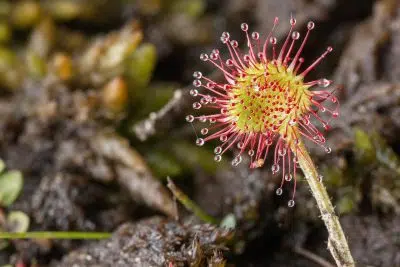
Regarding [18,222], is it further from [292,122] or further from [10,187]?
[292,122]

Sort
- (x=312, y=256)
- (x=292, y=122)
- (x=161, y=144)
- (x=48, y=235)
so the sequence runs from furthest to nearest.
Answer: (x=161, y=144) → (x=312, y=256) → (x=48, y=235) → (x=292, y=122)

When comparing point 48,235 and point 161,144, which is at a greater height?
point 161,144

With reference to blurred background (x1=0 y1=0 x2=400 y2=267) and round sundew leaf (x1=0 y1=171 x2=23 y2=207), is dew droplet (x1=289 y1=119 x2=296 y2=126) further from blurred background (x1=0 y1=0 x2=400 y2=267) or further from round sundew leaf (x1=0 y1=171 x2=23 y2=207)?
round sundew leaf (x1=0 y1=171 x2=23 y2=207)

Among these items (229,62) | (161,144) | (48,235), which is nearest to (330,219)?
(229,62)

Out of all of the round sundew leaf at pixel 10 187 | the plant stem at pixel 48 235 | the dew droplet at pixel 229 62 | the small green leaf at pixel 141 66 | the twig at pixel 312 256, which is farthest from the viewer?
the small green leaf at pixel 141 66

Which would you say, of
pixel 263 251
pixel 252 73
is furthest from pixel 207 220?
pixel 252 73

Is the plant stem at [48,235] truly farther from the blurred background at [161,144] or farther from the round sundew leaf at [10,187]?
the round sundew leaf at [10,187]

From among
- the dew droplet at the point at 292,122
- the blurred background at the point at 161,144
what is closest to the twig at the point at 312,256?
the blurred background at the point at 161,144

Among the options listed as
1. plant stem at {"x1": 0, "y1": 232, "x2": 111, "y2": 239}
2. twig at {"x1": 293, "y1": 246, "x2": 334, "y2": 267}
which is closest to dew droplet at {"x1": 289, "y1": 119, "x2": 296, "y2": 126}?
twig at {"x1": 293, "y1": 246, "x2": 334, "y2": 267}
